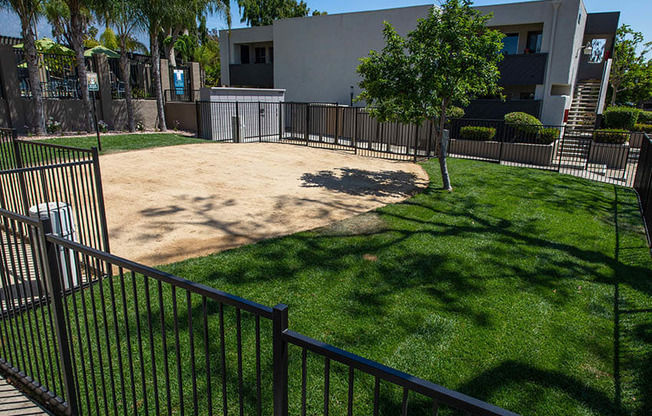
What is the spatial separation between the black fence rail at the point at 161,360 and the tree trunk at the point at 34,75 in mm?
Result: 15994

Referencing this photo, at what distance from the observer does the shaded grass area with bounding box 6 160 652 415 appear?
332 centimetres

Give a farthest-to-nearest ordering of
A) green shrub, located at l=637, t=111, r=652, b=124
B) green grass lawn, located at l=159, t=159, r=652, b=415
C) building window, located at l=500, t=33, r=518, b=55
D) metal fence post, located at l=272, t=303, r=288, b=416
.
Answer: green shrub, located at l=637, t=111, r=652, b=124, building window, located at l=500, t=33, r=518, b=55, green grass lawn, located at l=159, t=159, r=652, b=415, metal fence post, located at l=272, t=303, r=288, b=416

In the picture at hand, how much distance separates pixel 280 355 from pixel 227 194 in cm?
796

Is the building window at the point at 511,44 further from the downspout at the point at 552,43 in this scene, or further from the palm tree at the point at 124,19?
the palm tree at the point at 124,19

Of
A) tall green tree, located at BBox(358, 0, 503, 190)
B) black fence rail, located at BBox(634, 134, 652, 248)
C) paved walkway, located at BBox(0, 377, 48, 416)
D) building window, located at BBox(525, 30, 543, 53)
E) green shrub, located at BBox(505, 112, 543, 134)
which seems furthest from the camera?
building window, located at BBox(525, 30, 543, 53)

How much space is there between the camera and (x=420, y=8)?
21344 millimetres

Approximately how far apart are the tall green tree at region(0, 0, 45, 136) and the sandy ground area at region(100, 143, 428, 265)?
6063 mm

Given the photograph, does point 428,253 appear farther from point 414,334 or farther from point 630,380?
point 630,380

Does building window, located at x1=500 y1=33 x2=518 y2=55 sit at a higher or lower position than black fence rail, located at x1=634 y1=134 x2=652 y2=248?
higher

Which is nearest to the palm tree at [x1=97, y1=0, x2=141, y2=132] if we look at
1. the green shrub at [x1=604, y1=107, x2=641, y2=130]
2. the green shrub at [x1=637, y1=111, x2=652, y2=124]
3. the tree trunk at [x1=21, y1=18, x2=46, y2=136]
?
the tree trunk at [x1=21, y1=18, x2=46, y2=136]

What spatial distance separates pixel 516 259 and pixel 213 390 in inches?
192

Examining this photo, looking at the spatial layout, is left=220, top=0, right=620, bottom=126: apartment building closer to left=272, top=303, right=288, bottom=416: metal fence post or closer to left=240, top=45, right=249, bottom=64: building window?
Answer: left=240, top=45, right=249, bottom=64: building window

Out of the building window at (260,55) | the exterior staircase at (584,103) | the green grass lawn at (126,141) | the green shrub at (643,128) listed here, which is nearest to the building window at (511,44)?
the exterior staircase at (584,103)

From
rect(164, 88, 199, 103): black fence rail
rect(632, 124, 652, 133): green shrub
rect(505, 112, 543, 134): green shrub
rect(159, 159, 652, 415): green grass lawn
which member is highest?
rect(164, 88, 199, 103): black fence rail
